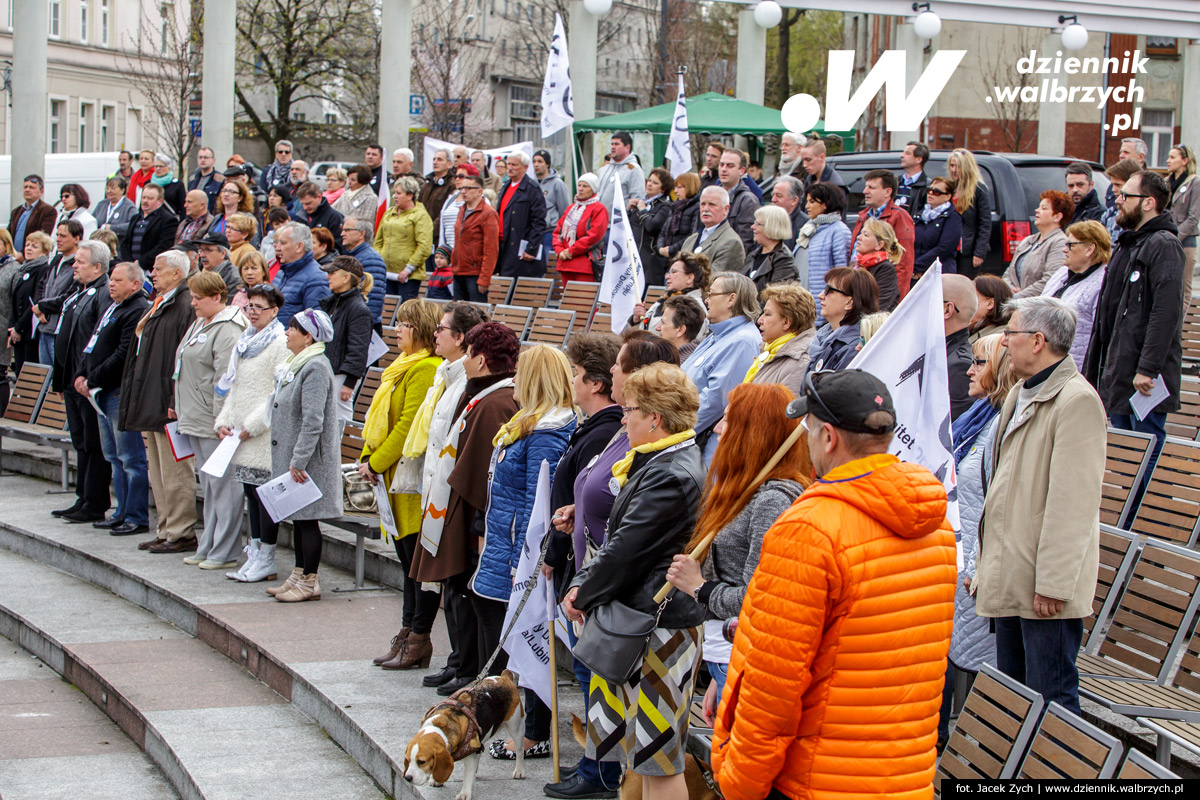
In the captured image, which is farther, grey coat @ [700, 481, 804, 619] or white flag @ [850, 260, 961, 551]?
white flag @ [850, 260, 961, 551]

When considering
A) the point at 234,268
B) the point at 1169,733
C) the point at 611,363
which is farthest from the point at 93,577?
the point at 1169,733

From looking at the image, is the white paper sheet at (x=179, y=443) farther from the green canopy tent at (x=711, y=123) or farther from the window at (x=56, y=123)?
the window at (x=56, y=123)

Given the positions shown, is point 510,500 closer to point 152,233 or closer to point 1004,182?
point 1004,182

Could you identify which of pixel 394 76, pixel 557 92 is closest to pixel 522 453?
pixel 557 92

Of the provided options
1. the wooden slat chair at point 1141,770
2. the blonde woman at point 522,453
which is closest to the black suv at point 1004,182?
the blonde woman at point 522,453

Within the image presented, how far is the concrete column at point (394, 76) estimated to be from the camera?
20531 mm

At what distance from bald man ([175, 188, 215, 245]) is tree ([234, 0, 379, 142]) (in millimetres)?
26603

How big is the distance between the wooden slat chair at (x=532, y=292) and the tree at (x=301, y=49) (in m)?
27.8

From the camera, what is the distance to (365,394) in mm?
10812

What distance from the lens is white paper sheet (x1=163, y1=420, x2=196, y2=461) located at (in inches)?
372

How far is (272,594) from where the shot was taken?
8539mm

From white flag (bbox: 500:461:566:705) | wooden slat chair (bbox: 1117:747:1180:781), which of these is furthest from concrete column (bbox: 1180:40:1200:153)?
wooden slat chair (bbox: 1117:747:1180:781)

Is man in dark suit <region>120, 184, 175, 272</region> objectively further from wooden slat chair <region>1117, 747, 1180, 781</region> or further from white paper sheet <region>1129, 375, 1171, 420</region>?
wooden slat chair <region>1117, 747, 1180, 781</region>

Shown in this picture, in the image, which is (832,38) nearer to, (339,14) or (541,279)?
(339,14)
